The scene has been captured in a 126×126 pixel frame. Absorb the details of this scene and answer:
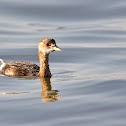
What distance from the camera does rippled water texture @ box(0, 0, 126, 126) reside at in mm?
11023

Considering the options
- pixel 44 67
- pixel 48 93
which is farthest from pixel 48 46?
pixel 48 93

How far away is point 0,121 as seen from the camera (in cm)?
1055

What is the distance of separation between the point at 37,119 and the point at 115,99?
2.26 meters

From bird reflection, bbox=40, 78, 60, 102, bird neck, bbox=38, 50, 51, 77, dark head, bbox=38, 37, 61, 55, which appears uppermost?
dark head, bbox=38, 37, 61, 55

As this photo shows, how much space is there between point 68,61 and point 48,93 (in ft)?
14.4

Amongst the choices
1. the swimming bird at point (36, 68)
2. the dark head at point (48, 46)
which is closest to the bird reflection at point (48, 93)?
the swimming bird at point (36, 68)

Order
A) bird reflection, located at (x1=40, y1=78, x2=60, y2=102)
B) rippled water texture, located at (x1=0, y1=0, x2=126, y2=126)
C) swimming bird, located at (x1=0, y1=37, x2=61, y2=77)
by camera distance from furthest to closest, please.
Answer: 1. swimming bird, located at (x1=0, y1=37, x2=61, y2=77)
2. bird reflection, located at (x1=40, y1=78, x2=60, y2=102)
3. rippled water texture, located at (x1=0, y1=0, x2=126, y2=126)

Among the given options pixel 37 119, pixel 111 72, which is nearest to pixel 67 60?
pixel 111 72

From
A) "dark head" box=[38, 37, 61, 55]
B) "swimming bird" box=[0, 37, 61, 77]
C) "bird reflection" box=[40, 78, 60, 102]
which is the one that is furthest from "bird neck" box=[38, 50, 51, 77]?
"bird reflection" box=[40, 78, 60, 102]

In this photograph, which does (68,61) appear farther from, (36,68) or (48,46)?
(48,46)

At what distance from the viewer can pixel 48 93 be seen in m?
13.1

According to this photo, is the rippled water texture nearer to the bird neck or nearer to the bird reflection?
the bird reflection
